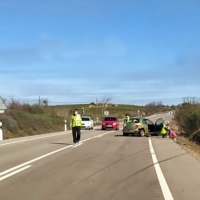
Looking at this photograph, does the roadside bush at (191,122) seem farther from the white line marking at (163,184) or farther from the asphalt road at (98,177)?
the white line marking at (163,184)

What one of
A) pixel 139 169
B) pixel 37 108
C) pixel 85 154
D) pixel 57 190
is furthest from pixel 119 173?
pixel 37 108

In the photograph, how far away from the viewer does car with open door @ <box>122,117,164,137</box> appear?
34.2 metres

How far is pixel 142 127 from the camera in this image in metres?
34.2

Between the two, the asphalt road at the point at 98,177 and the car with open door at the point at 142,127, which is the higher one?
the car with open door at the point at 142,127

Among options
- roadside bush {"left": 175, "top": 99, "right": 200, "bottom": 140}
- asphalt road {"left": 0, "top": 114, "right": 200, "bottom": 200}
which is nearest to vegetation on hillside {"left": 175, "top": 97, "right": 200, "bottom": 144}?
roadside bush {"left": 175, "top": 99, "right": 200, "bottom": 140}

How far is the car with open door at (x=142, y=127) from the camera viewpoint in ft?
112

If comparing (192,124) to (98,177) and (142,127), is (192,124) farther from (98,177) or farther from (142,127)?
(98,177)

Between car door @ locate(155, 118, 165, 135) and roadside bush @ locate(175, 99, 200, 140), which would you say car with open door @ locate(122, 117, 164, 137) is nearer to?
car door @ locate(155, 118, 165, 135)

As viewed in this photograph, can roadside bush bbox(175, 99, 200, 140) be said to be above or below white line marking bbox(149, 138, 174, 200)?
above

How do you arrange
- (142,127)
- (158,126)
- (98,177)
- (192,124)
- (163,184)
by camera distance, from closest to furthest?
1. (163,184)
2. (98,177)
3. (142,127)
4. (158,126)
5. (192,124)

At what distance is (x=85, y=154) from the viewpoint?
18047mm

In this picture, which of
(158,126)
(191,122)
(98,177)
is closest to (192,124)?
(191,122)

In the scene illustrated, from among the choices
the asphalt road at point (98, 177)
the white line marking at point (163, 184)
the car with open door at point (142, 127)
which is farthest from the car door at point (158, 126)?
the white line marking at point (163, 184)

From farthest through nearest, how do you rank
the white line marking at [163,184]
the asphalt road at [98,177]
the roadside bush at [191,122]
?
the roadside bush at [191,122] < the asphalt road at [98,177] < the white line marking at [163,184]
